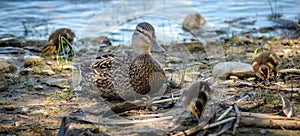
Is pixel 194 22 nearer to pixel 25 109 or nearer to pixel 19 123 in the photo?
pixel 25 109

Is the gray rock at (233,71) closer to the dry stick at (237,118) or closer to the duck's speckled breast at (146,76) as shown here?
the duck's speckled breast at (146,76)

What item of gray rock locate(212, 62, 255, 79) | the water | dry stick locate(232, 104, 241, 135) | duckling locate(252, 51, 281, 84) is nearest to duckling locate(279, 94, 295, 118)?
dry stick locate(232, 104, 241, 135)

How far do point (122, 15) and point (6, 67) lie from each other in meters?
3.73

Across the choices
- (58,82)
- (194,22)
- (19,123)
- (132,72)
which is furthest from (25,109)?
(194,22)

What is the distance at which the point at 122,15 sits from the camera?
8.96 metres

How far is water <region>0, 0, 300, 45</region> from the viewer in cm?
800

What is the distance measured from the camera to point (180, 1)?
9.93 meters

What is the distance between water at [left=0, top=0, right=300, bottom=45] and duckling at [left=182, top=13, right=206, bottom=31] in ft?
0.46

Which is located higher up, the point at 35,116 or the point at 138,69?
the point at 138,69

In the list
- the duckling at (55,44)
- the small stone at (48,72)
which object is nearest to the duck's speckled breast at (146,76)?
the small stone at (48,72)

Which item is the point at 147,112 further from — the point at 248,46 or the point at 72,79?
the point at 248,46

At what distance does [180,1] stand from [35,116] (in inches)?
248

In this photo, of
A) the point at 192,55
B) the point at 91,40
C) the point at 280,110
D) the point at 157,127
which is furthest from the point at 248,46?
the point at 157,127

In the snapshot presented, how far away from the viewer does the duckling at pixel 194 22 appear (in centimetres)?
828
